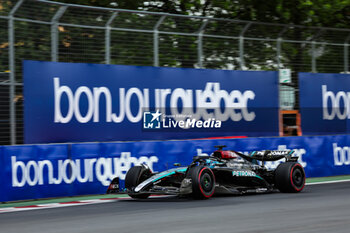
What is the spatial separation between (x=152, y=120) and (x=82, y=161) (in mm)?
2669

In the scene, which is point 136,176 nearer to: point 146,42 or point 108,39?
point 108,39

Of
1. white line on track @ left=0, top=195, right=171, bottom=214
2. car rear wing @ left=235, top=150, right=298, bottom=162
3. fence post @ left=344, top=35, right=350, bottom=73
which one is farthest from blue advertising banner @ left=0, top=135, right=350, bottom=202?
fence post @ left=344, top=35, right=350, bottom=73

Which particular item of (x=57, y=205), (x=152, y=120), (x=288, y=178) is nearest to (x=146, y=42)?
(x=152, y=120)

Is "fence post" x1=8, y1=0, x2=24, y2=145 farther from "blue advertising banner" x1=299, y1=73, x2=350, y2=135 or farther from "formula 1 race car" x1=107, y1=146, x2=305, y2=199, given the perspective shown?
"blue advertising banner" x1=299, y1=73, x2=350, y2=135

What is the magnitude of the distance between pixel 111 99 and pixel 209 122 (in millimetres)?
2670

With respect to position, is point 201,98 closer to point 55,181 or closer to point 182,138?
point 182,138

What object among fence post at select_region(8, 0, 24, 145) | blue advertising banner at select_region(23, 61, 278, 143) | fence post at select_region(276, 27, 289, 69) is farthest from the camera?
fence post at select_region(276, 27, 289, 69)

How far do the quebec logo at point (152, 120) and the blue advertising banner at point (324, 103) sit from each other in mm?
4308

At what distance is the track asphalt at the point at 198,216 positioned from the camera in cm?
651

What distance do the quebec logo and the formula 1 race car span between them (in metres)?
3.00

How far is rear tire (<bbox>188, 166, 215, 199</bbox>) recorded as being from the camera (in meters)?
9.18

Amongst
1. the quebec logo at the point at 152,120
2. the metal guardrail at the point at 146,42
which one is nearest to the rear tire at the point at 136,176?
the metal guardrail at the point at 146,42

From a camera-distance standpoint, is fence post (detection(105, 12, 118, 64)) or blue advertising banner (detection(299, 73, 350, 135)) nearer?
fence post (detection(105, 12, 118, 64))

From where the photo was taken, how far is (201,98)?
555 inches
